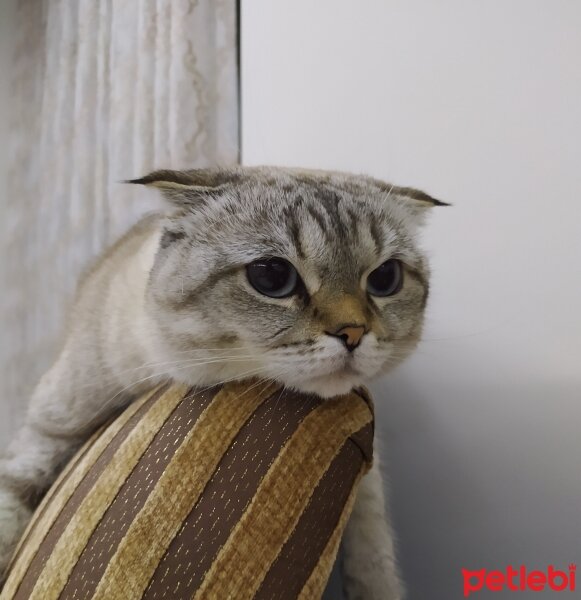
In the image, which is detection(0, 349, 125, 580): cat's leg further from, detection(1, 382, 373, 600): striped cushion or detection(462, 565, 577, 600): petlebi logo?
detection(462, 565, 577, 600): petlebi logo

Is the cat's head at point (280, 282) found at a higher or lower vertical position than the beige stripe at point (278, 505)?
higher

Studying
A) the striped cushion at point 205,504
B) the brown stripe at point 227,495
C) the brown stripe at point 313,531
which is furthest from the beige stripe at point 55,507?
the brown stripe at point 313,531

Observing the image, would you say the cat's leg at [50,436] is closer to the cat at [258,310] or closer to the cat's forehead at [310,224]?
the cat at [258,310]

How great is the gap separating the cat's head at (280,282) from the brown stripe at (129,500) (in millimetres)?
76

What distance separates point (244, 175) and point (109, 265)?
48 cm

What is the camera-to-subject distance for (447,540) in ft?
4.25

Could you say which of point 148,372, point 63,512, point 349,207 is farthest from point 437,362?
point 63,512

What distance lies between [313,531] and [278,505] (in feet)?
0.22

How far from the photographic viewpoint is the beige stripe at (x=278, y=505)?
719mm

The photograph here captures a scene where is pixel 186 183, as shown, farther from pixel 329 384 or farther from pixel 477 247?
pixel 477 247

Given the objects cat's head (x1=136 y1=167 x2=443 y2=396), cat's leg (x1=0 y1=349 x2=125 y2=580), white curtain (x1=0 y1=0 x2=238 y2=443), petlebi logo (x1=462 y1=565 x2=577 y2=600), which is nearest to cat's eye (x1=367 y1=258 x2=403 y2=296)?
cat's head (x1=136 y1=167 x2=443 y2=396)

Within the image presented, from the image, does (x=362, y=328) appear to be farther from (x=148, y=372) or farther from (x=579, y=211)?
(x=579, y=211)

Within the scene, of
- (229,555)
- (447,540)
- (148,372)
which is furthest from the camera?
(447,540)

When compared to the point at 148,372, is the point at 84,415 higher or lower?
lower
